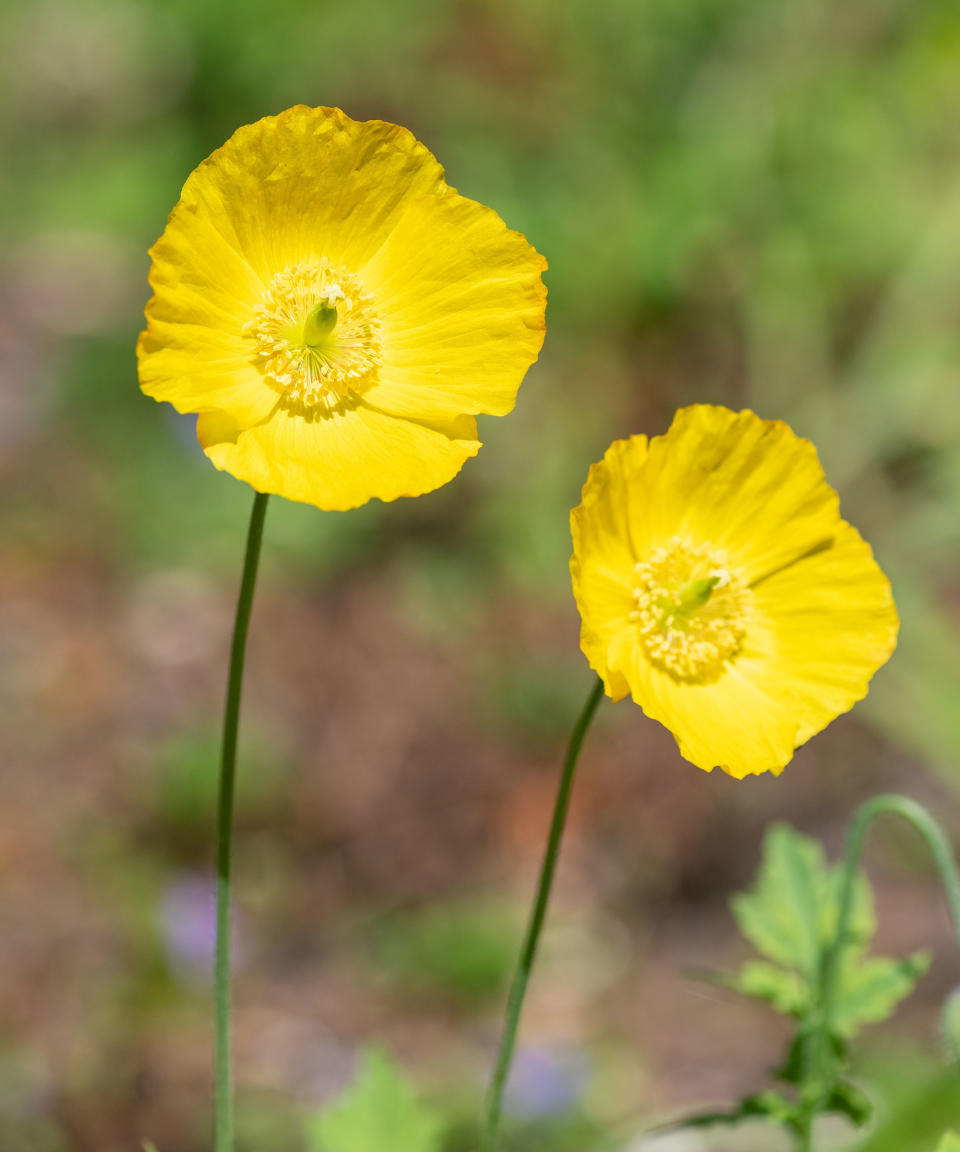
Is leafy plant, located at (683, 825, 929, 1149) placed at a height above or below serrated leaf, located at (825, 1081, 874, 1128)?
above

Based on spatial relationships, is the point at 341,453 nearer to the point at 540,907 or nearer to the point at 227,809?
the point at 227,809

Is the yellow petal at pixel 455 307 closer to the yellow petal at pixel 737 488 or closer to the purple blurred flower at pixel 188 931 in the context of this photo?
the yellow petal at pixel 737 488

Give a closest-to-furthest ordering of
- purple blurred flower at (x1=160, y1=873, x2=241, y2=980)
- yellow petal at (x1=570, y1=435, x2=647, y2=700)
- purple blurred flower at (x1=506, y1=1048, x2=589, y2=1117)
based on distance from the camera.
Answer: yellow petal at (x1=570, y1=435, x2=647, y2=700) < purple blurred flower at (x1=506, y1=1048, x2=589, y2=1117) < purple blurred flower at (x1=160, y1=873, x2=241, y2=980)

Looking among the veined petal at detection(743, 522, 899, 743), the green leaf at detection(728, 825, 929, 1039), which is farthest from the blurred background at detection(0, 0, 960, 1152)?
the veined petal at detection(743, 522, 899, 743)

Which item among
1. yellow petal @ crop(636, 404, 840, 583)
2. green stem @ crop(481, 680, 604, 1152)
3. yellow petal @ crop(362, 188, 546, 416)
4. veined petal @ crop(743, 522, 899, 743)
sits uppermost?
yellow petal @ crop(362, 188, 546, 416)

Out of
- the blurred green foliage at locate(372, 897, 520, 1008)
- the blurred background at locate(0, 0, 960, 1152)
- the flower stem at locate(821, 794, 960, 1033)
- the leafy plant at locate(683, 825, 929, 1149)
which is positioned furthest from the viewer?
the blurred green foliage at locate(372, 897, 520, 1008)

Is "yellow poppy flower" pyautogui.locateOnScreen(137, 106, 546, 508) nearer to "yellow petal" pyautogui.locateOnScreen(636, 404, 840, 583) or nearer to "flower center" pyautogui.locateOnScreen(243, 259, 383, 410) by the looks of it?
"flower center" pyautogui.locateOnScreen(243, 259, 383, 410)

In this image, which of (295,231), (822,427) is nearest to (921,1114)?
(295,231)
